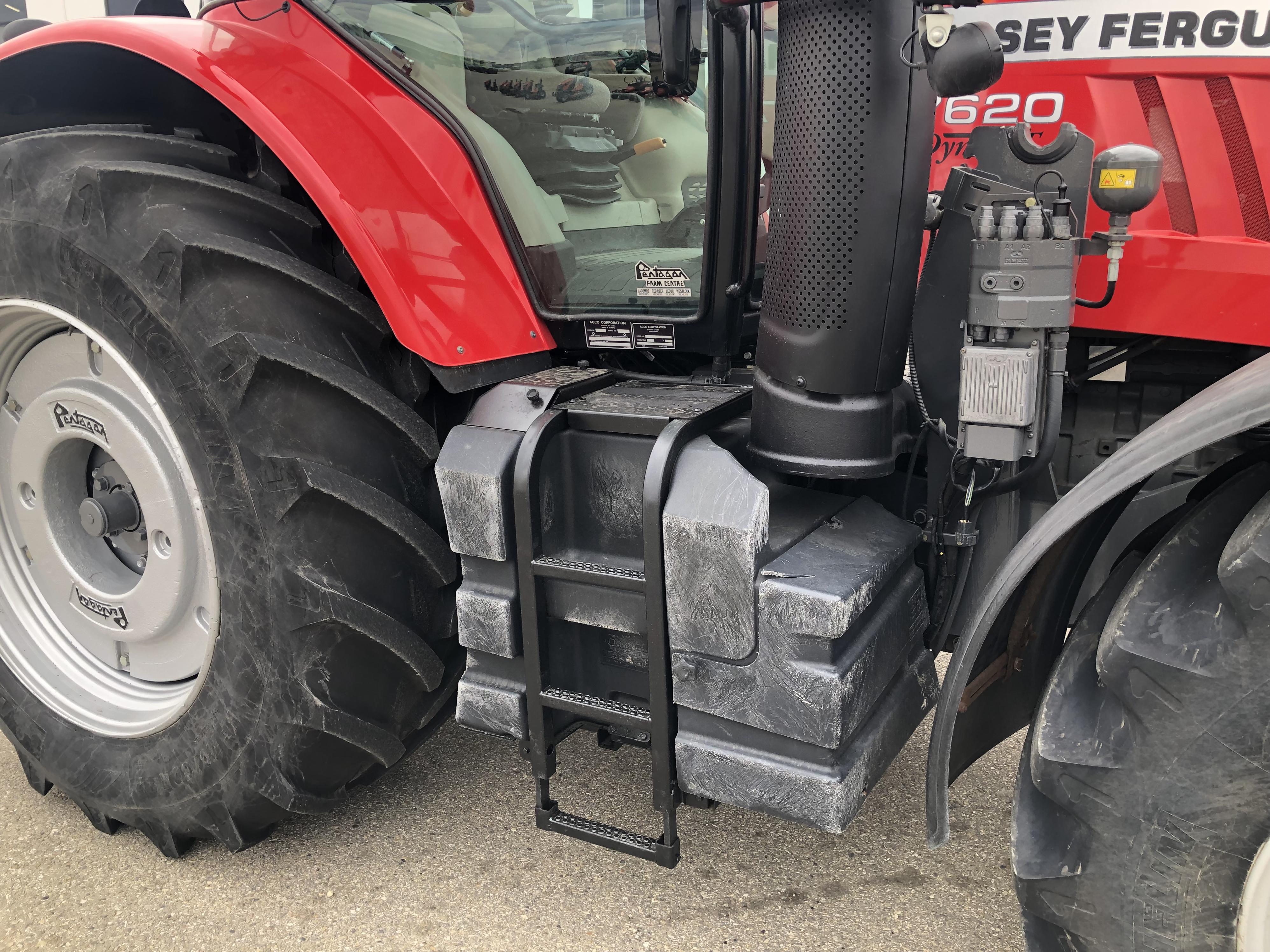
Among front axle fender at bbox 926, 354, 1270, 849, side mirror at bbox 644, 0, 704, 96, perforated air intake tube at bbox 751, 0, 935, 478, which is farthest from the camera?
side mirror at bbox 644, 0, 704, 96

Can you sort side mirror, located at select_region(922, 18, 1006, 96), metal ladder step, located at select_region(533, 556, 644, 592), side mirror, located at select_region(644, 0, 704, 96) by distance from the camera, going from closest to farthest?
side mirror, located at select_region(922, 18, 1006, 96), side mirror, located at select_region(644, 0, 704, 96), metal ladder step, located at select_region(533, 556, 644, 592)

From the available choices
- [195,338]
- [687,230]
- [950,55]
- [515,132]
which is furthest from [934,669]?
[195,338]

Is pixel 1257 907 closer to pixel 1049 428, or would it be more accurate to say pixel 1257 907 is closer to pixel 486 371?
pixel 1049 428

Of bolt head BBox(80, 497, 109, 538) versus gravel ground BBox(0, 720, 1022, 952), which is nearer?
gravel ground BBox(0, 720, 1022, 952)

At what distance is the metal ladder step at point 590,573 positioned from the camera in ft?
5.35

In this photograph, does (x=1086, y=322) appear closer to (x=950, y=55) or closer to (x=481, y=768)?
(x=950, y=55)

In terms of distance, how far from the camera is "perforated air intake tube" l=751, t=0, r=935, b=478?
1.40 metres

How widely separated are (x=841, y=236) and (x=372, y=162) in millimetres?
868

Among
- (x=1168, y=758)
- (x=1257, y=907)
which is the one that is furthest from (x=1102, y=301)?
(x=1257, y=907)

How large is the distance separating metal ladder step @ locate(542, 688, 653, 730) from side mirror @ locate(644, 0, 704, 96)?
1048 millimetres

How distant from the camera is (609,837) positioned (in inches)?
66.8

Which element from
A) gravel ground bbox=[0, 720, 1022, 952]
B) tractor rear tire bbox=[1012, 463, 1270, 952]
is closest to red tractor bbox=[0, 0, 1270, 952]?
tractor rear tire bbox=[1012, 463, 1270, 952]

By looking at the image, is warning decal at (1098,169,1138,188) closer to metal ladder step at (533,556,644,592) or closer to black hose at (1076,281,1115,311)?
black hose at (1076,281,1115,311)

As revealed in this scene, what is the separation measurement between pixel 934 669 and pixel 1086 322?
0.67 m
